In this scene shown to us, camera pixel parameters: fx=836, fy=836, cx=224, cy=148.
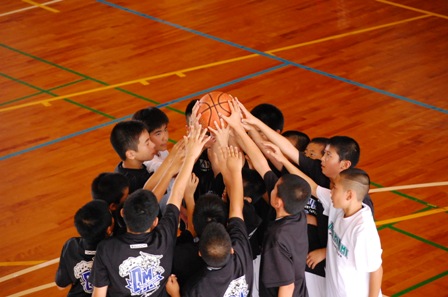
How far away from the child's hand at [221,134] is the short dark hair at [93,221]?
906 mm

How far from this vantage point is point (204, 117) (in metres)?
5.82

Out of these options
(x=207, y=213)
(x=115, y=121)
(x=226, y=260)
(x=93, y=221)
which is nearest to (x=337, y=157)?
(x=207, y=213)

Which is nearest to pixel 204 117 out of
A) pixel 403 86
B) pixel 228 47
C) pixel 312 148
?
pixel 312 148

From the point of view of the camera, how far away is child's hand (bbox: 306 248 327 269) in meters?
5.77

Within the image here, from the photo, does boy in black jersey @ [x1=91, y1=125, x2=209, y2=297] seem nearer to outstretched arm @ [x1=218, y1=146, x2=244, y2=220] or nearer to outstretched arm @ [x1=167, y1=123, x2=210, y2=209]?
outstretched arm @ [x1=167, y1=123, x2=210, y2=209]

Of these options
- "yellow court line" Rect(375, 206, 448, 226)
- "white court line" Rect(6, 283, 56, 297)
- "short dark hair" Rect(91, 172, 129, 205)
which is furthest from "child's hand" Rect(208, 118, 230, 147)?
"yellow court line" Rect(375, 206, 448, 226)

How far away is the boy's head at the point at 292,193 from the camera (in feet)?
17.0

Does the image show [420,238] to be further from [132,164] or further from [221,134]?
[132,164]

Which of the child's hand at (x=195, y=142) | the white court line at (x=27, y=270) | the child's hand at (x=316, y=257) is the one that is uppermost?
the child's hand at (x=195, y=142)

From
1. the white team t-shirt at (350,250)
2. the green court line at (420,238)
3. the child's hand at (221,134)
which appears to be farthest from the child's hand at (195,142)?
the green court line at (420,238)

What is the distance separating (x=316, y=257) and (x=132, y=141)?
5.16ft

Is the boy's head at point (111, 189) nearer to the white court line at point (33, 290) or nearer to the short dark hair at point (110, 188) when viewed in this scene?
the short dark hair at point (110, 188)

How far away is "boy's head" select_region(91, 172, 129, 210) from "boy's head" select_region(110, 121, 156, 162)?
463 millimetres

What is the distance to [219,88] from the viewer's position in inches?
427
